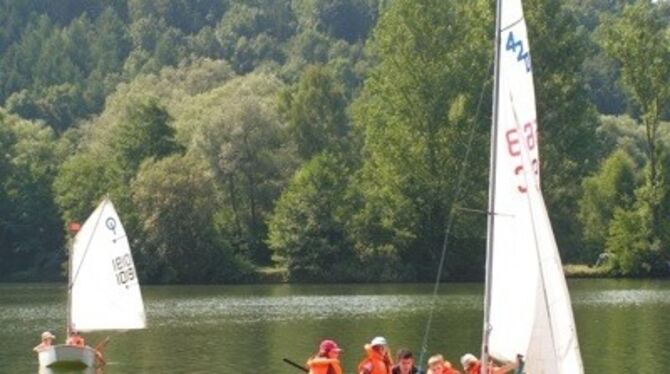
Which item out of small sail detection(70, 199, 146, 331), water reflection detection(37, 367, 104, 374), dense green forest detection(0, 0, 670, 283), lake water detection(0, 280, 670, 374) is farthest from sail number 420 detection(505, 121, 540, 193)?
dense green forest detection(0, 0, 670, 283)

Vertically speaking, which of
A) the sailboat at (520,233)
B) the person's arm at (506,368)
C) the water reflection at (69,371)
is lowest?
the water reflection at (69,371)

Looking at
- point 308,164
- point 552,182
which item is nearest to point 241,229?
point 308,164

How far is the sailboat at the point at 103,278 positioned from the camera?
4966 centimetres

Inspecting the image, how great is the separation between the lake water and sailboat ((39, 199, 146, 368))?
44.6 inches

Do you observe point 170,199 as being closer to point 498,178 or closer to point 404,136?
point 404,136

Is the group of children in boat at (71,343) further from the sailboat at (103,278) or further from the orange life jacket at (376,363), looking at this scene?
the orange life jacket at (376,363)

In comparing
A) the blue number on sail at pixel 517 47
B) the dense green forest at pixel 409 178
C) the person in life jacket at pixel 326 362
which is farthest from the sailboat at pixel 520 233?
the dense green forest at pixel 409 178

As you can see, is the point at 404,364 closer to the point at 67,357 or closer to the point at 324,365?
the point at 324,365

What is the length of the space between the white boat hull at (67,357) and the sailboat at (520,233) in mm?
21173

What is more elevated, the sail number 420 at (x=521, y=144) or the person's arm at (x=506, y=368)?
the sail number 420 at (x=521, y=144)

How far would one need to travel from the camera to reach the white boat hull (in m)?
43.6

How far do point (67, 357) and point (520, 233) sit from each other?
21999mm

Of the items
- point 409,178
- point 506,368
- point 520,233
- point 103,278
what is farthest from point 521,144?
point 409,178

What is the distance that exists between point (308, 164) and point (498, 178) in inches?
3049
